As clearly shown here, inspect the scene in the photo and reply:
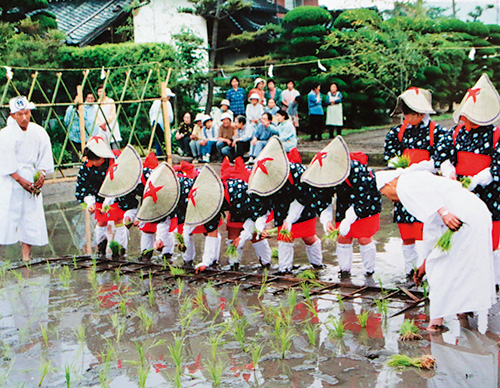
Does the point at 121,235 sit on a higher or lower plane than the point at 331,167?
lower

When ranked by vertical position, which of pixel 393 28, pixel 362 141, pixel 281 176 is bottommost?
pixel 362 141

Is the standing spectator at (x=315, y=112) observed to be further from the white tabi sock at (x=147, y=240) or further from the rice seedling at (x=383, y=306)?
the rice seedling at (x=383, y=306)

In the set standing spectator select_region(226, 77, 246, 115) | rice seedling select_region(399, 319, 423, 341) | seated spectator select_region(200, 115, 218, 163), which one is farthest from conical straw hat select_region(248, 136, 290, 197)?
standing spectator select_region(226, 77, 246, 115)

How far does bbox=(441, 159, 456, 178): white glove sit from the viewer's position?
5.75 m

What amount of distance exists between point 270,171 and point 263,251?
3.82 ft

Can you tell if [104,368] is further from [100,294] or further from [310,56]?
[310,56]

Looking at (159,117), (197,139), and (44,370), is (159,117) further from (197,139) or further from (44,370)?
(44,370)

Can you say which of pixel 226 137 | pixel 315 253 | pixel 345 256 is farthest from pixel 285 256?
pixel 226 137

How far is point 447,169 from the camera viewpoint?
19.0ft

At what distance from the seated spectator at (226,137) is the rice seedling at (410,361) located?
10.9 meters

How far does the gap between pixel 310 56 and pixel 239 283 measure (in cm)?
1389

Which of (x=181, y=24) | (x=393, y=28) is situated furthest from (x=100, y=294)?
(x=181, y=24)

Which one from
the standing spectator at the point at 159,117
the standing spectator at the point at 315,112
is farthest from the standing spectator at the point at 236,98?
the standing spectator at the point at 315,112

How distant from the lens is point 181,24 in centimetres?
2114
